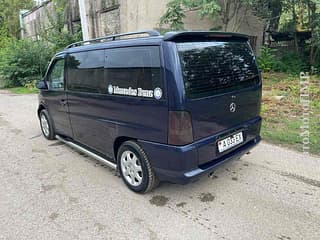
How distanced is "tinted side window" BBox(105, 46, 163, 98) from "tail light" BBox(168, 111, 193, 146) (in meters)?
0.35

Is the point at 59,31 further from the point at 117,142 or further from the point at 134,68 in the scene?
the point at 134,68

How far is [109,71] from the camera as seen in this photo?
129 inches

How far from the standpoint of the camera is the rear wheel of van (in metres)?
3.04

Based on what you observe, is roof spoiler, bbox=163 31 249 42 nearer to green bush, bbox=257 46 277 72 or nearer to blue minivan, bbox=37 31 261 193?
blue minivan, bbox=37 31 261 193

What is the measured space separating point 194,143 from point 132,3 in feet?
33.2

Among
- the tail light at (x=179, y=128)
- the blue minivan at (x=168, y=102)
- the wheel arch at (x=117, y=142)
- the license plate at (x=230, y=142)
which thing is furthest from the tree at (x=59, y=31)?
the tail light at (x=179, y=128)

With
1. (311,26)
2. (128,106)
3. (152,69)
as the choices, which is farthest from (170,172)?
(311,26)

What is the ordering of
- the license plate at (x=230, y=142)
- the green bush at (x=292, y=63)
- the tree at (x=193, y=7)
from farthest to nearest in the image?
the green bush at (x=292, y=63) → the tree at (x=193, y=7) → the license plate at (x=230, y=142)

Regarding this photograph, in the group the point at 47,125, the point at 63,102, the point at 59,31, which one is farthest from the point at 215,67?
the point at 59,31

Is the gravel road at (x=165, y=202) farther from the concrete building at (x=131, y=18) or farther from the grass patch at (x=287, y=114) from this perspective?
the concrete building at (x=131, y=18)

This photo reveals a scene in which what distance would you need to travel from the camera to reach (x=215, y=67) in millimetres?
2939

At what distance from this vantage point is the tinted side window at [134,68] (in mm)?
2738

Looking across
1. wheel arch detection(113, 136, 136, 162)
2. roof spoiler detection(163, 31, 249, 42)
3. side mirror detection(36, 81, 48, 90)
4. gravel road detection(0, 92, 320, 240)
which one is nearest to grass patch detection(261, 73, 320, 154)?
gravel road detection(0, 92, 320, 240)

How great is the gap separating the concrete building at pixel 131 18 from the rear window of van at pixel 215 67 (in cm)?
889
